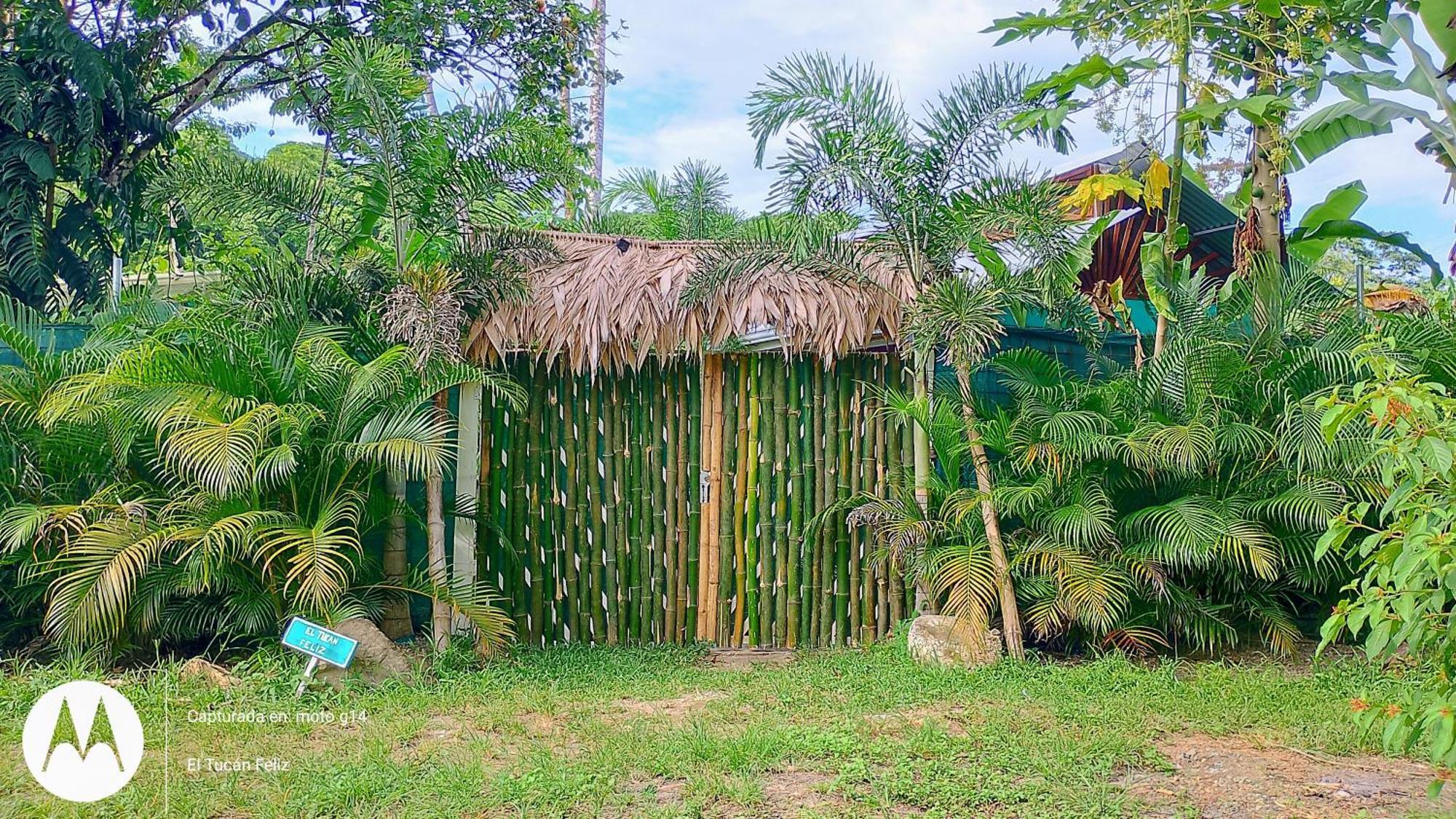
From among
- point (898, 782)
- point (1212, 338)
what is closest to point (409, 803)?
point (898, 782)

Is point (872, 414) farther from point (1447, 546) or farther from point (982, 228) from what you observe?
point (1447, 546)

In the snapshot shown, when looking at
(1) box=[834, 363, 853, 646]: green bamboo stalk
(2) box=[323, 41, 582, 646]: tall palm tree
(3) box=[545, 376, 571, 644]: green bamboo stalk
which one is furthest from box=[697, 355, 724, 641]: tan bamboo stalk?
(2) box=[323, 41, 582, 646]: tall palm tree

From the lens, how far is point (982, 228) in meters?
5.21

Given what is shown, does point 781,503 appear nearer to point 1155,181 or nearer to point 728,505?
point 728,505

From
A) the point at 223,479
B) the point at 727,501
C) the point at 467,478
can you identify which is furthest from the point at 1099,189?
the point at 223,479

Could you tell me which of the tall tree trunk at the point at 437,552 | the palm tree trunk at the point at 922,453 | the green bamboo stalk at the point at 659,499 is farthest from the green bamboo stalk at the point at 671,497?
the palm tree trunk at the point at 922,453

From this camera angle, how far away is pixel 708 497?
6.05m

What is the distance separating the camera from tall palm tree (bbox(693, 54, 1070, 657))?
17.3 ft

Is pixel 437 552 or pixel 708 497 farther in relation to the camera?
pixel 708 497

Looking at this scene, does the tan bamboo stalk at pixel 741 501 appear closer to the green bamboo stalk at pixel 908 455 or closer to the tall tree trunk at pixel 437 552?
the green bamboo stalk at pixel 908 455

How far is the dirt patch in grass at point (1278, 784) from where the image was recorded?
10.5 feet

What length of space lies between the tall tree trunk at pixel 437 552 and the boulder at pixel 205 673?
1052mm

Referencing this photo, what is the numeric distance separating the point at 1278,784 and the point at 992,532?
2.07 meters

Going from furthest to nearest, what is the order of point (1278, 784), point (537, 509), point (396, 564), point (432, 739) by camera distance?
point (537, 509) → point (396, 564) → point (432, 739) → point (1278, 784)
